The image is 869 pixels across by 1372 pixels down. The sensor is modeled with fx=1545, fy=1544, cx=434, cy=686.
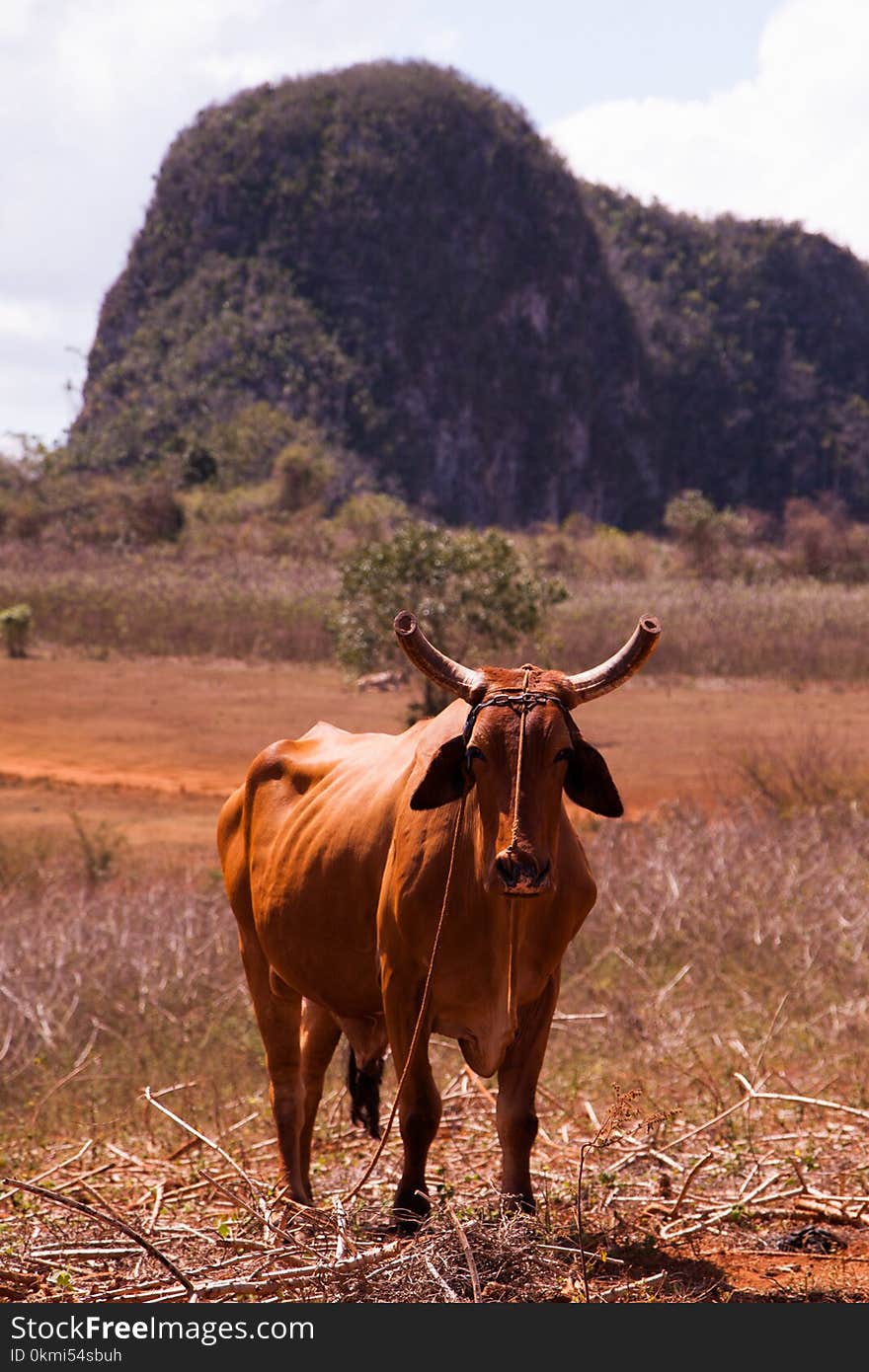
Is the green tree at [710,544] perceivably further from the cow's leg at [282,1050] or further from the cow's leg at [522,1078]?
the cow's leg at [522,1078]

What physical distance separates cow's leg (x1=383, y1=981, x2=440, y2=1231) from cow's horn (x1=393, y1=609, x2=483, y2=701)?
93 centimetres

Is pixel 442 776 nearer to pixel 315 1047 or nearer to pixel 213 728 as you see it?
pixel 315 1047

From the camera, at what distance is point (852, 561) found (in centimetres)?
4962

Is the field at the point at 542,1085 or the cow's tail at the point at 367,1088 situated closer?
the field at the point at 542,1085

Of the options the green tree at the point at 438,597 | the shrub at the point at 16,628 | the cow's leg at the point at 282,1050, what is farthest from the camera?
the shrub at the point at 16,628

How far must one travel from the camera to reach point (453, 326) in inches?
3275

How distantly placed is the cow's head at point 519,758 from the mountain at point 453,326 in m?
64.4

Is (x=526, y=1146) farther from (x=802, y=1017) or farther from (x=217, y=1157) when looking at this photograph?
(x=802, y=1017)

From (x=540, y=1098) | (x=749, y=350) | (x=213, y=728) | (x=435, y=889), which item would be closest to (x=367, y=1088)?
(x=435, y=889)

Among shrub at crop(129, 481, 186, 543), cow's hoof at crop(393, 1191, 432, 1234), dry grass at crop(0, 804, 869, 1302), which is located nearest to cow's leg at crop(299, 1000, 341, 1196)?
dry grass at crop(0, 804, 869, 1302)

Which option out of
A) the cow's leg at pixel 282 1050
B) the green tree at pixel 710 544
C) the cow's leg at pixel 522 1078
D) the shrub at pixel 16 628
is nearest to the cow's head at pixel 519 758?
the cow's leg at pixel 522 1078

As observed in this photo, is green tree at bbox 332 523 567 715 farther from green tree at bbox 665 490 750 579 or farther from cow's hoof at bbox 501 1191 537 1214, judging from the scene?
green tree at bbox 665 490 750 579

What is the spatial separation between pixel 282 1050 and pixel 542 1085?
1742 mm

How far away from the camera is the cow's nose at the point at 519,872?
382 cm
